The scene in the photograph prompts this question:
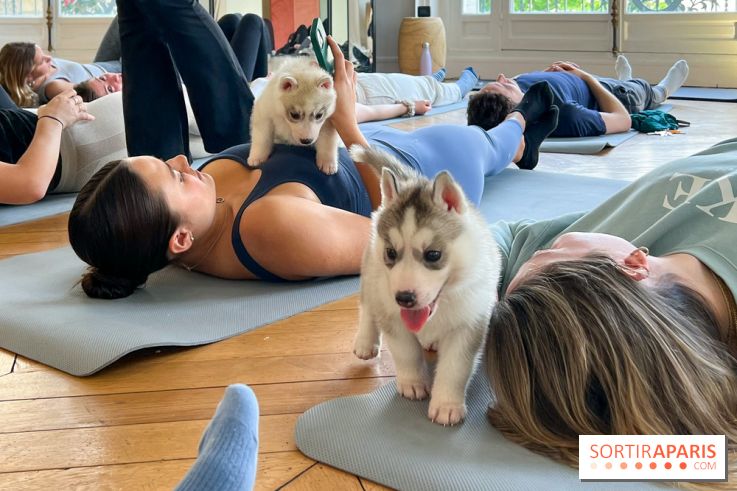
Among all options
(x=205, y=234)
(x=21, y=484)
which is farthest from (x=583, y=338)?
(x=205, y=234)

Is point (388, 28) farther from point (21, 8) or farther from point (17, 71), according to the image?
point (17, 71)

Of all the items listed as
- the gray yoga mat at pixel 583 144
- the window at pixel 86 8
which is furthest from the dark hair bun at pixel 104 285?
the window at pixel 86 8

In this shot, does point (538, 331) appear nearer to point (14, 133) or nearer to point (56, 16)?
point (14, 133)

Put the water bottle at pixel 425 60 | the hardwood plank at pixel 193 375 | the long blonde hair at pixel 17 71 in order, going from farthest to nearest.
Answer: the water bottle at pixel 425 60
the long blonde hair at pixel 17 71
the hardwood plank at pixel 193 375

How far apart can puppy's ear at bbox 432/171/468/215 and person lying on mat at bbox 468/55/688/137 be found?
2481 mm

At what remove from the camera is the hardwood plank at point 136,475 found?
1210mm

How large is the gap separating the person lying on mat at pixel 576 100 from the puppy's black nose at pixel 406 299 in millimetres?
2571

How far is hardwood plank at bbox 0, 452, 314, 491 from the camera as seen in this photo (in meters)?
1.21

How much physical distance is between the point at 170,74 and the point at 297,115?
83 cm

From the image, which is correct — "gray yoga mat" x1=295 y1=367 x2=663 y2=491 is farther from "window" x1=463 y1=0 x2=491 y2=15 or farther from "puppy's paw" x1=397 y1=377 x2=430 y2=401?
"window" x1=463 y1=0 x2=491 y2=15

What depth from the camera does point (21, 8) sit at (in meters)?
7.76

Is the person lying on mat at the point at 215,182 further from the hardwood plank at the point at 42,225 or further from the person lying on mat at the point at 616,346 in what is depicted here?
the person lying on mat at the point at 616,346

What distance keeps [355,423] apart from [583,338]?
0.42 meters

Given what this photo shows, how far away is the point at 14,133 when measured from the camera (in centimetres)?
290
